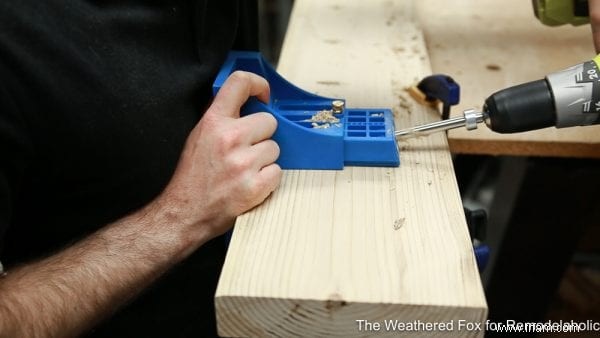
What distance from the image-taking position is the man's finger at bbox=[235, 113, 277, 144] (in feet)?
1.87

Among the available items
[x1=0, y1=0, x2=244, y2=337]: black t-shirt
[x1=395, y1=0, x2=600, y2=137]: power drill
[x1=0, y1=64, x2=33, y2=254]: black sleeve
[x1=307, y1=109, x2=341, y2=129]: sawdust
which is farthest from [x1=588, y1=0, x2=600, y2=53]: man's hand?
[x1=0, y1=64, x2=33, y2=254]: black sleeve

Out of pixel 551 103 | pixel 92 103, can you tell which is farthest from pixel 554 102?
pixel 92 103

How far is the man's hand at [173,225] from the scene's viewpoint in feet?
1.81

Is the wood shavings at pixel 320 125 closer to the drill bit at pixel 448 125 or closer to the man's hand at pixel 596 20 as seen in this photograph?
the drill bit at pixel 448 125

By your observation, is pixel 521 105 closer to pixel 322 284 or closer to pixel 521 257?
pixel 322 284

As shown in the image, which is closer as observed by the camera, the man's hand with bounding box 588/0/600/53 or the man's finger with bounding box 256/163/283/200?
the man's finger with bounding box 256/163/283/200

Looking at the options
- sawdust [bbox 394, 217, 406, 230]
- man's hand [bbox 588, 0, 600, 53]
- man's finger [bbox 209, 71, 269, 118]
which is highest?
man's finger [bbox 209, 71, 269, 118]

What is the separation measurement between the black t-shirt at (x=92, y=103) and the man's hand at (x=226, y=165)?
52 millimetres

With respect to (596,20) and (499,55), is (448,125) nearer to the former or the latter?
(596,20)

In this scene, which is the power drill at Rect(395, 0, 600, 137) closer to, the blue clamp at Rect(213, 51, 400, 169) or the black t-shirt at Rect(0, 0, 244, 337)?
the blue clamp at Rect(213, 51, 400, 169)

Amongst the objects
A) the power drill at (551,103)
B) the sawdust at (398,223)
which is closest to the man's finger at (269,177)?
the sawdust at (398,223)

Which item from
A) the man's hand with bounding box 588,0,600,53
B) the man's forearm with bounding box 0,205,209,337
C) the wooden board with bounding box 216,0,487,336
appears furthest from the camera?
the man's hand with bounding box 588,0,600,53

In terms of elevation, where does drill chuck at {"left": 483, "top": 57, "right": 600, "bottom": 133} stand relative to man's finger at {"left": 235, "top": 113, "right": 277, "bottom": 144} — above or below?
below

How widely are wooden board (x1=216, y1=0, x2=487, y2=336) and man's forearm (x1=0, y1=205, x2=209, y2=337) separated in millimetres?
108
